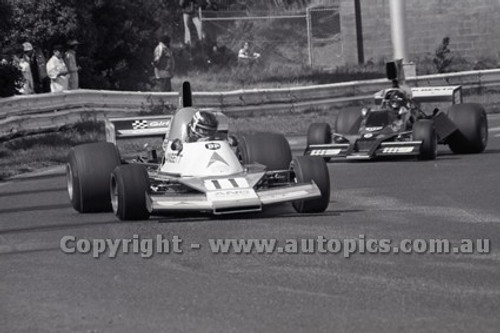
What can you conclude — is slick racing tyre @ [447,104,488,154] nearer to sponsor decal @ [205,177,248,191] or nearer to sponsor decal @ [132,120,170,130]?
sponsor decal @ [132,120,170,130]

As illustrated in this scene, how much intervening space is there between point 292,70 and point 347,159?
876 inches

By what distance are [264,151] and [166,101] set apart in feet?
43.9

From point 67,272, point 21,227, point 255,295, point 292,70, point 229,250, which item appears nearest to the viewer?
point 255,295

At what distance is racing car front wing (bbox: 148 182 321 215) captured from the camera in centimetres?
1231

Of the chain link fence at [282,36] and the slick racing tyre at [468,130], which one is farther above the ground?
the chain link fence at [282,36]

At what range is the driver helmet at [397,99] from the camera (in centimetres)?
1995

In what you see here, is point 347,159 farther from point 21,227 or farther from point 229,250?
point 229,250

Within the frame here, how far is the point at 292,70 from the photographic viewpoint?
42031mm

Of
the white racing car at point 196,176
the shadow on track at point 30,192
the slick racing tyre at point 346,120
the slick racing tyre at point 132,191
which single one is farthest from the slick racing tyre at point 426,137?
the slick racing tyre at point 132,191

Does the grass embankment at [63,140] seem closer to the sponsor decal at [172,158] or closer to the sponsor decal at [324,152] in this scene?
the sponsor decal at [324,152]

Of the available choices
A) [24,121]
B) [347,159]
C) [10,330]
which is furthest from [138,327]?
[24,121]

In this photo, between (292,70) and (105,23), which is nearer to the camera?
(105,23)

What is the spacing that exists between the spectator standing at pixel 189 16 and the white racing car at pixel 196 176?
31.1 meters

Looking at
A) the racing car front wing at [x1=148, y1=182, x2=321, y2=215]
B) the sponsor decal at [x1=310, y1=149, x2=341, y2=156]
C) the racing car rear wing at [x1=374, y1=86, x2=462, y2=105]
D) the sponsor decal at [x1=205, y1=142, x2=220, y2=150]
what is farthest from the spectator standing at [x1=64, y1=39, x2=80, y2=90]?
the racing car front wing at [x1=148, y1=182, x2=321, y2=215]
